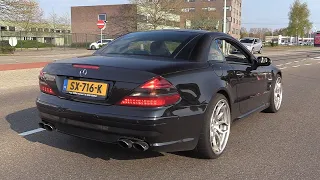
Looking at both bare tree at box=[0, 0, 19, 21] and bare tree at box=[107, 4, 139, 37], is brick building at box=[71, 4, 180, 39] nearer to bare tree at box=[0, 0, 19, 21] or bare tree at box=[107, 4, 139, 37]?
bare tree at box=[107, 4, 139, 37]

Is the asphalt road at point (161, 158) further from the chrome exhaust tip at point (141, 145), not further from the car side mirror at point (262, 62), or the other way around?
the car side mirror at point (262, 62)

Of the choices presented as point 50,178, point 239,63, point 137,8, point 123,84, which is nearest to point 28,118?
point 50,178

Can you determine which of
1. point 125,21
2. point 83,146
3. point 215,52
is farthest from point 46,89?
point 125,21

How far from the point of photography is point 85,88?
3.65 meters

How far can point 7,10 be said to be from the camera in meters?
29.7

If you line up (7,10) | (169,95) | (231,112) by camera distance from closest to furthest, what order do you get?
(169,95) → (231,112) → (7,10)

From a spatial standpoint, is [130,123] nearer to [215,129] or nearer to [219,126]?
[215,129]

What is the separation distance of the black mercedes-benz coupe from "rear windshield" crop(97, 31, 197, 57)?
0.04ft

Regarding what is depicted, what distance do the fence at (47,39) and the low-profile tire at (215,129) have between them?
3752 centimetres

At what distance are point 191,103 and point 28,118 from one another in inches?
136

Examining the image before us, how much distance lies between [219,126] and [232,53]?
1.44 m

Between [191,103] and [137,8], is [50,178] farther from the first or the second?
[137,8]

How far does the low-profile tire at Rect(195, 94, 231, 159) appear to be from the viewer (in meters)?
3.87

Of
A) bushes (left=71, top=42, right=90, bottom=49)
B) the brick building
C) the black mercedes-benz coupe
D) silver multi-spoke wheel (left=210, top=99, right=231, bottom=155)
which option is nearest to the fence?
bushes (left=71, top=42, right=90, bottom=49)
